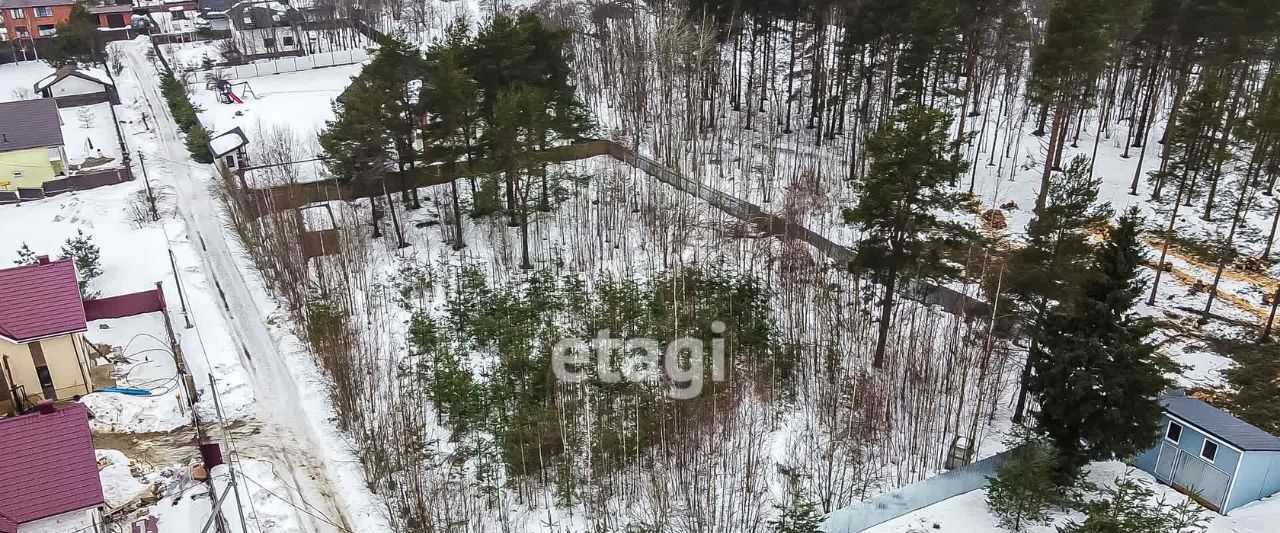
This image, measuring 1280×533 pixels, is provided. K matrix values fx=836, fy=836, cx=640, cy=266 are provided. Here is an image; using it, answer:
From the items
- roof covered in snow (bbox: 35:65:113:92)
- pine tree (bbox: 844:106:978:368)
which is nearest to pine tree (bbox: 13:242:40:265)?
roof covered in snow (bbox: 35:65:113:92)

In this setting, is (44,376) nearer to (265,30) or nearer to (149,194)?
(149,194)

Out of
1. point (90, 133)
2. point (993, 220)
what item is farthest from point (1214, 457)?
point (90, 133)

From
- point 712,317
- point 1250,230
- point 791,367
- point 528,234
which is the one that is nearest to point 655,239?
point 528,234

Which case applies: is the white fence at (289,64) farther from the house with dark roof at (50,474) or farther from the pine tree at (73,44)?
the house with dark roof at (50,474)

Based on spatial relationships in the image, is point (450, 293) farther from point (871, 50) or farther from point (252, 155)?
point (871, 50)

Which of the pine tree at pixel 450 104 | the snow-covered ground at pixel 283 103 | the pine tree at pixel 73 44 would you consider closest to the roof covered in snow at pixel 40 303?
the pine tree at pixel 450 104

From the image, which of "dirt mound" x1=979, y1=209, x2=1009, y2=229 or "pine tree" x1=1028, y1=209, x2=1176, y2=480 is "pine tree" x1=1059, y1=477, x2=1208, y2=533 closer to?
"pine tree" x1=1028, y1=209, x2=1176, y2=480
